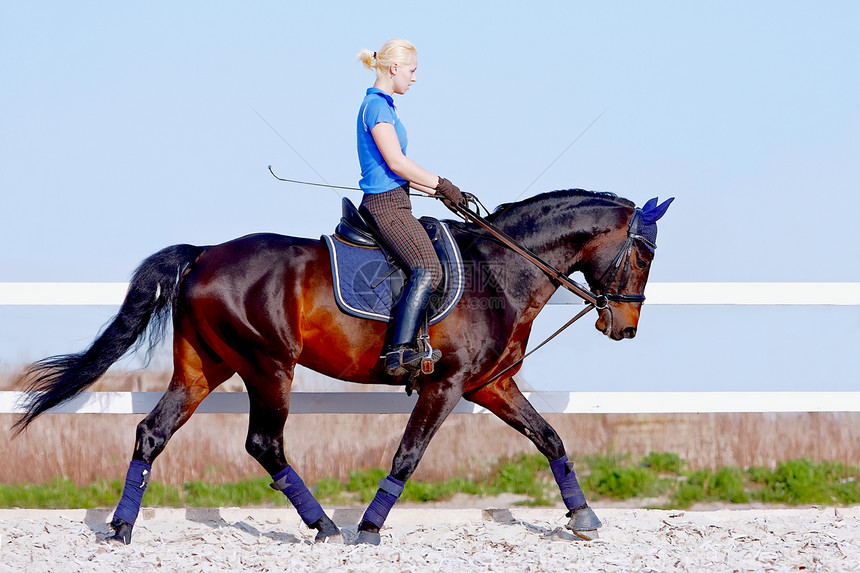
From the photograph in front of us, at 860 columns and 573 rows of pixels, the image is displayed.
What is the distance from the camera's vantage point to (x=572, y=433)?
6.99m

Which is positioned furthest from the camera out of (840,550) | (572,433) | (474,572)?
(572,433)

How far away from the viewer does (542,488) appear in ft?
21.1

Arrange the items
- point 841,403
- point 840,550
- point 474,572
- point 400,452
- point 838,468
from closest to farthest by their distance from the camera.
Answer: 1. point 474,572
2. point 840,550
3. point 400,452
4. point 841,403
5. point 838,468

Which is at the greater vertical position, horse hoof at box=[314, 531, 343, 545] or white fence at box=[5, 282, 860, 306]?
white fence at box=[5, 282, 860, 306]

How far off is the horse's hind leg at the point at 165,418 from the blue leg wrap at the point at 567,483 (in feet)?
7.05

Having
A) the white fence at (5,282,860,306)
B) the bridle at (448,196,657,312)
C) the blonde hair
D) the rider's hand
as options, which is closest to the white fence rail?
the white fence at (5,282,860,306)

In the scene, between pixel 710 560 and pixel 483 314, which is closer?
pixel 710 560

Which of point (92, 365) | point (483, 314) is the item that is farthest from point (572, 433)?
point (92, 365)

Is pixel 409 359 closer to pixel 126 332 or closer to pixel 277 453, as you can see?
pixel 277 453

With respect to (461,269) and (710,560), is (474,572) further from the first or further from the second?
(461,269)

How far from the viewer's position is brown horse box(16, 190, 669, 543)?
4770 millimetres

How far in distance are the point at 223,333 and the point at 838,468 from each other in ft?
15.5

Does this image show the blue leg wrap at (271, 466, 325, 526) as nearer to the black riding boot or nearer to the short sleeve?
Result: the black riding boot

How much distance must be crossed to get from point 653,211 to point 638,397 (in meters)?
1.60
